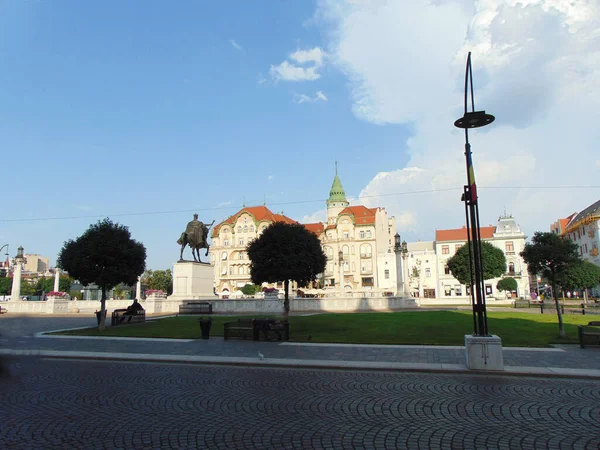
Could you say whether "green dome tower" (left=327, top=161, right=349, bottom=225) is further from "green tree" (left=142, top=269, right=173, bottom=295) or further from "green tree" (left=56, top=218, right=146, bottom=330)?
"green tree" (left=56, top=218, right=146, bottom=330)

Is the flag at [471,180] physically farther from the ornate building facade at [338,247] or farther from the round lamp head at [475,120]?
the ornate building facade at [338,247]

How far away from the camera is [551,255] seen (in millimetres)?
18938

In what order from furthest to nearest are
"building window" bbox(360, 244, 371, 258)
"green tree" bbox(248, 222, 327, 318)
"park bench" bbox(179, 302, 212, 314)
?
1. "building window" bbox(360, 244, 371, 258)
2. "park bench" bbox(179, 302, 212, 314)
3. "green tree" bbox(248, 222, 327, 318)

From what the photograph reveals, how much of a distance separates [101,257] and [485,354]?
1990 cm

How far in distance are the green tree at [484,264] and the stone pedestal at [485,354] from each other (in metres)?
50.9

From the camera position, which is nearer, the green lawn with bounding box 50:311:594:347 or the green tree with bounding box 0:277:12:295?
the green lawn with bounding box 50:311:594:347

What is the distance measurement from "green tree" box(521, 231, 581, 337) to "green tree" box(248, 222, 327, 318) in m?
11.3

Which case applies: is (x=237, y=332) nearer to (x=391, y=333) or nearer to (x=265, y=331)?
(x=265, y=331)

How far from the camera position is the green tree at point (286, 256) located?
81.4ft

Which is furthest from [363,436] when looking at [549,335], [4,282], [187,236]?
[4,282]

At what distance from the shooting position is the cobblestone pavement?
20.6ft

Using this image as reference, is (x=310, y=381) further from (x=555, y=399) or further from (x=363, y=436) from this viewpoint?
(x=555, y=399)

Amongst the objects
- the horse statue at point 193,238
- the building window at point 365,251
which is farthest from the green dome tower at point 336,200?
the horse statue at point 193,238

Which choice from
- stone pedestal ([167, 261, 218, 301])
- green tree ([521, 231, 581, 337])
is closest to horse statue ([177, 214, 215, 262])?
stone pedestal ([167, 261, 218, 301])
